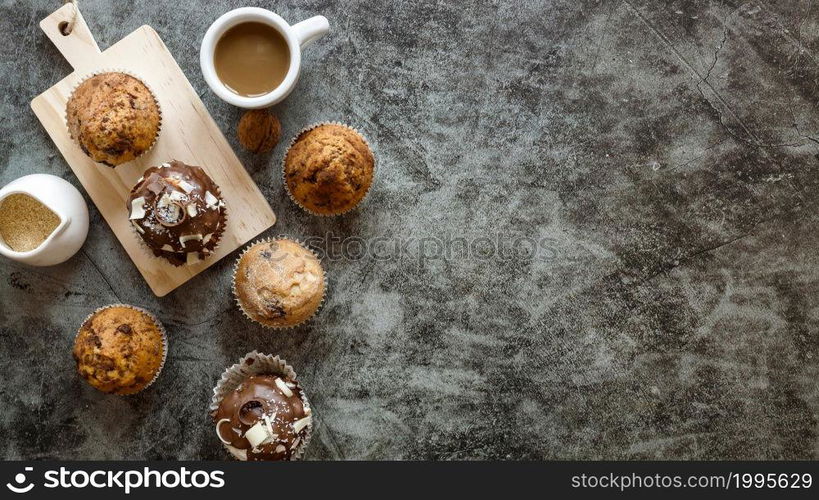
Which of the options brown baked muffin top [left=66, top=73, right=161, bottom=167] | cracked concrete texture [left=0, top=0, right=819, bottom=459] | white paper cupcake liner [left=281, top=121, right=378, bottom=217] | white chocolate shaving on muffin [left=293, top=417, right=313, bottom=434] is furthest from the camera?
cracked concrete texture [left=0, top=0, right=819, bottom=459]

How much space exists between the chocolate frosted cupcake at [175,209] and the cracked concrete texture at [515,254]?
1.18 feet

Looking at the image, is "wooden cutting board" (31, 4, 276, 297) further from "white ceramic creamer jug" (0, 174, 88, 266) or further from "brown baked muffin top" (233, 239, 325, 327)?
"brown baked muffin top" (233, 239, 325, 327)

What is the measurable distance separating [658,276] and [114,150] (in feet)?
8.40

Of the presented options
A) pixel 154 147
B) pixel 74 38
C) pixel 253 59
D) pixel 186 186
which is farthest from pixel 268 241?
pixel 74 38

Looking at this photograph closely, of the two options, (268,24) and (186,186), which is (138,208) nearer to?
(186,186)

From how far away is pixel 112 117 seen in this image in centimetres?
264

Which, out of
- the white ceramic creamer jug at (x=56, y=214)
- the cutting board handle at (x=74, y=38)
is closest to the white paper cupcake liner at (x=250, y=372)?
the white ceramic creamer jug at (x=56, y=214)

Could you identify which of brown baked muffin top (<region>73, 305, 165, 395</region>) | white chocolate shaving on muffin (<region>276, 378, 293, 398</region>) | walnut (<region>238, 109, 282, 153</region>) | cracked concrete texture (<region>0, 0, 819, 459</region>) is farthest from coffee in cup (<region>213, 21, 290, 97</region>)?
white chocolate shaving on muffin (<region>276, 378, 293, 398</region>)

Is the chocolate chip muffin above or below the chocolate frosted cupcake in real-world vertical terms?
below

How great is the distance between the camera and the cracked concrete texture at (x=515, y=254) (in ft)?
10.1

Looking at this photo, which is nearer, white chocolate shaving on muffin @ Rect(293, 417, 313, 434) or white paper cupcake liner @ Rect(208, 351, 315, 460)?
white chocolate shaving on muffin @ Rect(293, 417, 313, 434)

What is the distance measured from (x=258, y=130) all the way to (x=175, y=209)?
1.87 feet

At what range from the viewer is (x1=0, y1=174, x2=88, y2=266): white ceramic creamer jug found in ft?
8.95

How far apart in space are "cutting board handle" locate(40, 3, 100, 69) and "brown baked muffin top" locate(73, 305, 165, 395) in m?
1.15
